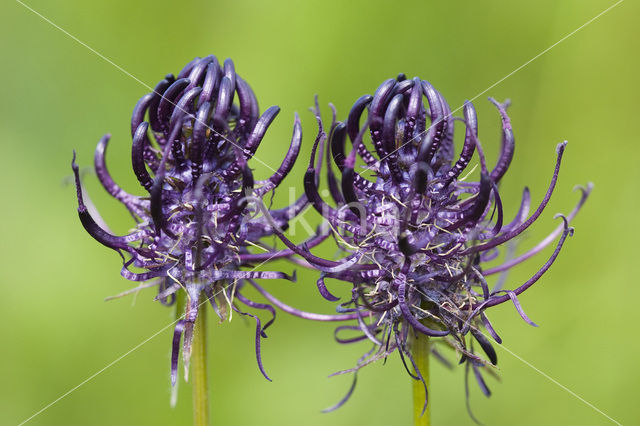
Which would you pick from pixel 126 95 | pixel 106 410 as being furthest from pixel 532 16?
pixel 106 410

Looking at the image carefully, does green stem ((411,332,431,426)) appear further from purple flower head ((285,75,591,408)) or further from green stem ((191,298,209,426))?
green stem ((191,298,209,426))

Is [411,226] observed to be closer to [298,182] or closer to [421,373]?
[421,373]

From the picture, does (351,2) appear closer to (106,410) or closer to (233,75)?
(233,75)

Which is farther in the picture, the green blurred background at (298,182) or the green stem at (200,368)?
the green blurred background at (298,182)

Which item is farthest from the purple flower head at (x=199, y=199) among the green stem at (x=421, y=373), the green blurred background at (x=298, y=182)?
the green blurred background at (x=298, y=182)

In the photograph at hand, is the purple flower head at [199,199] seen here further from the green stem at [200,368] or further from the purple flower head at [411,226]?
the purple flower head at [411,226]
